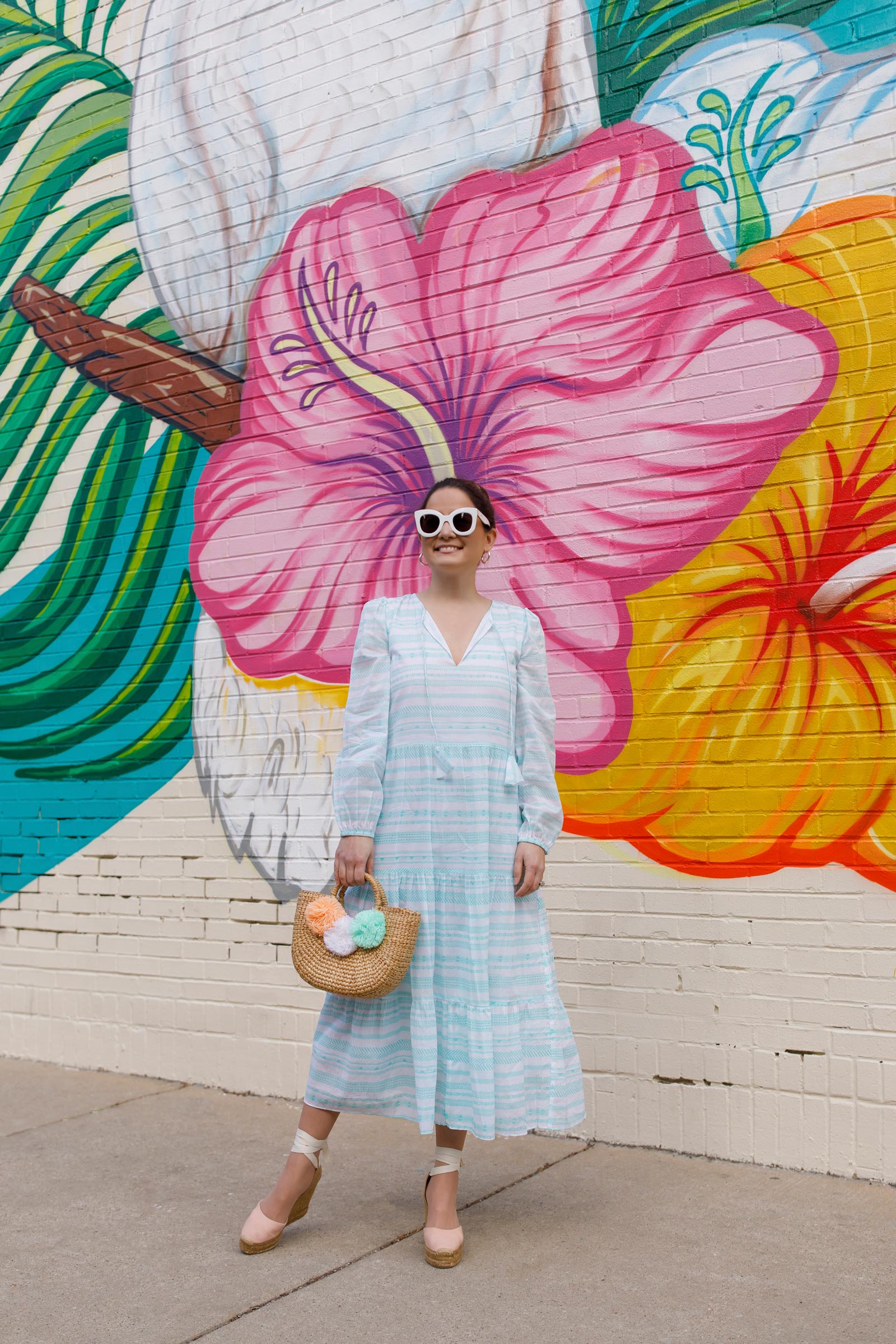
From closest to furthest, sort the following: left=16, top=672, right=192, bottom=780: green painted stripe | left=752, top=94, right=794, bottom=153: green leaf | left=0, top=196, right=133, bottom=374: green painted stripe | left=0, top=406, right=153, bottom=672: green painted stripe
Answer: left=752, top=94, right=794, bottom=153: green leaf, left=16, top=672, right=192, bottom=780: green painted stripe, left=0, top=406, right=153, bottom=672: green painted stripe, left=0, top=196, right=133, bottom=374: green painted stripe

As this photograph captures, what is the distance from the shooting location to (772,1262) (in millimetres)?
2928

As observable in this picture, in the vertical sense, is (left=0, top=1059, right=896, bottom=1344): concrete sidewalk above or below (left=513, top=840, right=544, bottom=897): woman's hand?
below

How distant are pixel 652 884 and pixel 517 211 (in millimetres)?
2308

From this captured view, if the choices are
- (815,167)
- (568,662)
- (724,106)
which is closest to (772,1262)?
(568,662)

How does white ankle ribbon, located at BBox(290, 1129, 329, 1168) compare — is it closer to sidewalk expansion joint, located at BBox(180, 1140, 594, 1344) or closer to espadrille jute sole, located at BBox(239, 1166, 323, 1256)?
espadrille jute sole, located at BBox(239, 1166, 323, 1256)

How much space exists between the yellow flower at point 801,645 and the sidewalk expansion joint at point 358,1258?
0.97m

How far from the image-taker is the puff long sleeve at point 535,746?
3.13m

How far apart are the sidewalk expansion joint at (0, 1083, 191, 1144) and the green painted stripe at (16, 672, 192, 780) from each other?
1.28m

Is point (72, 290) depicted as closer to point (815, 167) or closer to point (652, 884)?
point (815, 167)

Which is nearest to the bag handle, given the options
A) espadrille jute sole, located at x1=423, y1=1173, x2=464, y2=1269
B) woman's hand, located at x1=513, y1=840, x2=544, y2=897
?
woman's hand, located at x1=513, y1=840, x2=544, y2=897

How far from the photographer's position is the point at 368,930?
2.92 metres

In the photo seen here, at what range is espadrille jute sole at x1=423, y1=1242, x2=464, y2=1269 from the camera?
2951 mm

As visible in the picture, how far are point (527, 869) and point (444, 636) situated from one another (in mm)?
609

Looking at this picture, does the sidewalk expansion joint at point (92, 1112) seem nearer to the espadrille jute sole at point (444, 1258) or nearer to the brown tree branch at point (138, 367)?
the espadrille jute sole at point (444, 1258)
